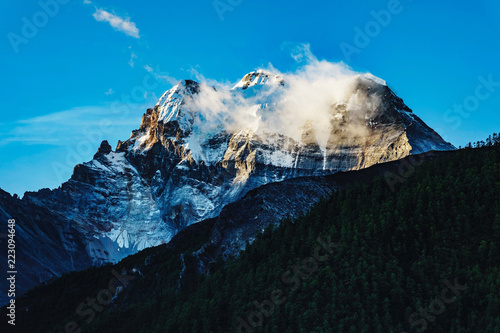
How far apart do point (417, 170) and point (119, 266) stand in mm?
80503

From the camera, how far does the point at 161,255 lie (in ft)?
527

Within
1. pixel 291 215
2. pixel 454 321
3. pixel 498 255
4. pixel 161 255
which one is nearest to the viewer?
pixel 454 321

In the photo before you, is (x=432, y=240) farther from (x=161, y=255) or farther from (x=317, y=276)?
(x=161, y=255)

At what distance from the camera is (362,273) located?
100 m

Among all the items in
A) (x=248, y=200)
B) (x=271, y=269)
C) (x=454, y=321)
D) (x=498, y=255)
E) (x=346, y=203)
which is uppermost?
(x=248, y=200)

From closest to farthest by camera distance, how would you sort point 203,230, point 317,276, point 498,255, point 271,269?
point 498,255
point 317,276
point 271,269
point 203,230

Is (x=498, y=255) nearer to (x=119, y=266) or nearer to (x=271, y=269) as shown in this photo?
(x=271, y=269)

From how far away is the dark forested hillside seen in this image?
303 feet

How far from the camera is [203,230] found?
177m

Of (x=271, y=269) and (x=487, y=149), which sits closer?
(x=271, y=269)

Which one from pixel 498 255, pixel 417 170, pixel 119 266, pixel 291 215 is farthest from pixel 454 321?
pixel 119 266

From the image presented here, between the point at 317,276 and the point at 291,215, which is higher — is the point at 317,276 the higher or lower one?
the lower one

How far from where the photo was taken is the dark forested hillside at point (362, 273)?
9231 cm

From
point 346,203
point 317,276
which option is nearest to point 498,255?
point 317,276
